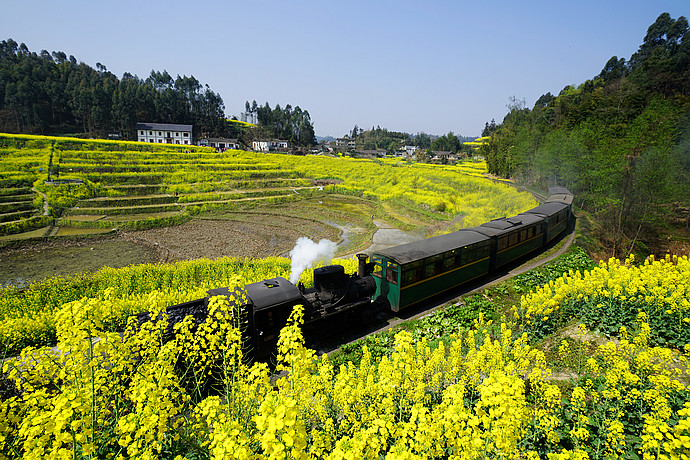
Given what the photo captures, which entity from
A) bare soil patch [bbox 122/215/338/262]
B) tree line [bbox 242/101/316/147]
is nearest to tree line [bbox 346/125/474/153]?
tree line [bbox 242/101/316/147]

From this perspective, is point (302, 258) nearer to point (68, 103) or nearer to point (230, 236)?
point (230, 236)

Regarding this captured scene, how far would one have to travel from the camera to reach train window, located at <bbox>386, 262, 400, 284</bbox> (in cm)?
1343

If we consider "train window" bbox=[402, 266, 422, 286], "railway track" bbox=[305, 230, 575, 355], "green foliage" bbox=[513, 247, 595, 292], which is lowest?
"railway track" bbox=[305, 230, 575, 355]

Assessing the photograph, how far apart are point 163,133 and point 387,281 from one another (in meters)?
81.0

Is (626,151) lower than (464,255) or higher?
higher

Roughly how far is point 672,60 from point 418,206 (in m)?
48.1

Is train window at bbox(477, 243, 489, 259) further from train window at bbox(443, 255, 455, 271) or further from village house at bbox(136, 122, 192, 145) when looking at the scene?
village house at bbox(136, 122, 192, 145)

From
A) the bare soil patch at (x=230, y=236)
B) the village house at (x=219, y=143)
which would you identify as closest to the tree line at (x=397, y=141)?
the village house at (x=219, y=143)

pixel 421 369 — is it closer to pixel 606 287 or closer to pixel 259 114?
pixel 606 287

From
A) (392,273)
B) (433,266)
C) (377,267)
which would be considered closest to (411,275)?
(392,273)

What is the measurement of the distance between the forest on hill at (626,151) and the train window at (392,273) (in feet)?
70.2

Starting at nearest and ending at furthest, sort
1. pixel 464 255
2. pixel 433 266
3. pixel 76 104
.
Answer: pixel 433 266 → pixel 464 255 → pixel 76 104

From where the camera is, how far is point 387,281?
13875 mm

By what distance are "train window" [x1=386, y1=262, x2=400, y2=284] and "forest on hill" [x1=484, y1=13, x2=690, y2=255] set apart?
21390 millimetres
